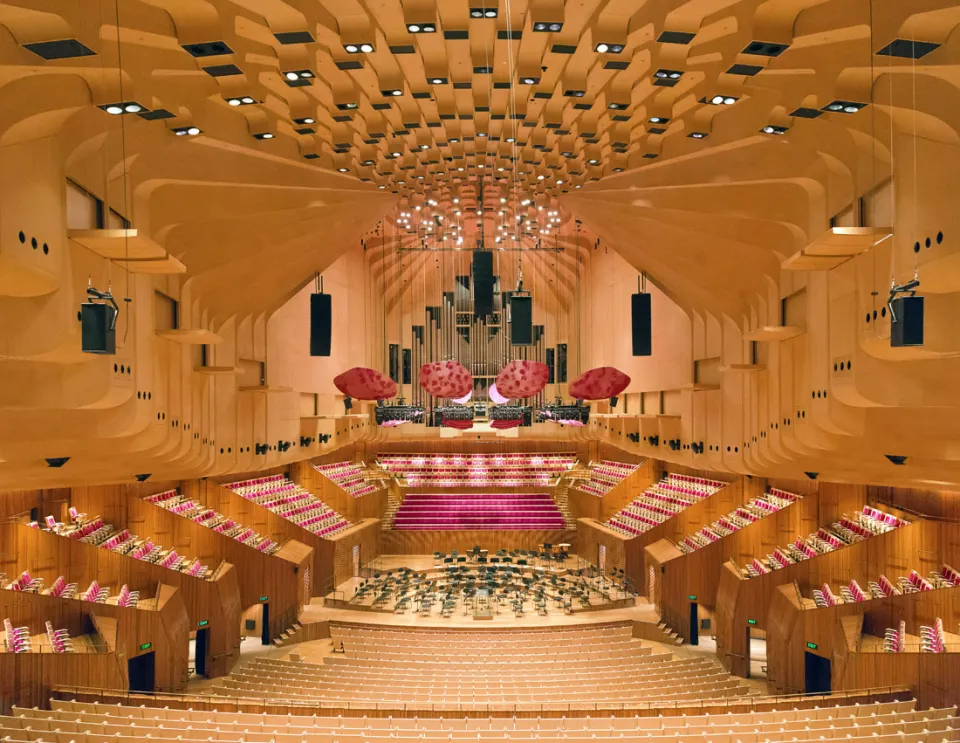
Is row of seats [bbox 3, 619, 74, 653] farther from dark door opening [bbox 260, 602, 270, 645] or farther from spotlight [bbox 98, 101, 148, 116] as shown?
spotlight [bbox 98, 101, 148, 116]

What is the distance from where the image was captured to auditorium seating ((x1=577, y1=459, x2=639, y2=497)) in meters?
18.0

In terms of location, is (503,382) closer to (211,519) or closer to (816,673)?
(816,673)

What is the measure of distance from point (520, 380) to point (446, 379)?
0.87 metres

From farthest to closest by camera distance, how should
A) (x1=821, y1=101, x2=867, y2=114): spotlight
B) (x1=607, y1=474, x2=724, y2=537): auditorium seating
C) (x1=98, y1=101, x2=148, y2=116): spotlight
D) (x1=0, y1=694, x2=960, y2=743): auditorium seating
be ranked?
(x1=607, y1=474, x2=724, y2=537): auditorium seating → (x1=0, y1=694, x2=960, y2=743): auditorium seating → (x1=821, y1=101, x2=867, y2=114): spotlight → (x1=98, y1=101, x2=148, y2=116): spotlight

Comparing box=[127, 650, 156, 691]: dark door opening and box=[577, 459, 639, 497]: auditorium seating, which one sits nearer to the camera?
box=[127, 650, 156, 691]: dark door opening

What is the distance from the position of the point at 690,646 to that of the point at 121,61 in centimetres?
1215

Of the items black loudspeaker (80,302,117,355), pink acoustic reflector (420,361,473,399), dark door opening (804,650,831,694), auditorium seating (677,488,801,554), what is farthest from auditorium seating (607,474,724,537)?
black loudspeaker (80,302,117,355)

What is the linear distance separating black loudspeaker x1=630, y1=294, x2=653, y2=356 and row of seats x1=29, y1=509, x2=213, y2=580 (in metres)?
7.86

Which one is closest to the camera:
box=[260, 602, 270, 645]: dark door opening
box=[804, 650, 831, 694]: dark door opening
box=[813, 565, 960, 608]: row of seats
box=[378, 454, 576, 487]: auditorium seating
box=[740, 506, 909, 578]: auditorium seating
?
box=[813, 565, 960, 608]: row of seats

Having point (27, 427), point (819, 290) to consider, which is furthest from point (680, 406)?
point (27, 427)

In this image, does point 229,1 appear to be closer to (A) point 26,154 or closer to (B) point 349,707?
(A) point 26,154

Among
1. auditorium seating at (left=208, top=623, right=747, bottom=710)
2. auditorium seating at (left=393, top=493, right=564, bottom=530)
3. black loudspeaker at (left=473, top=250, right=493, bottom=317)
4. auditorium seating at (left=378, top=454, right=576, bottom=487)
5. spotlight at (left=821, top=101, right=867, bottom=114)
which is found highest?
spotlight at (left=821, top=101, right=867, bottom=114)

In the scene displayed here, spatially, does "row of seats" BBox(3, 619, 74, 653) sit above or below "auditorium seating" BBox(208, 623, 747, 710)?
above

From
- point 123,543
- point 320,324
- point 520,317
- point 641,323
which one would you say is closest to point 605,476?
point 641,323
